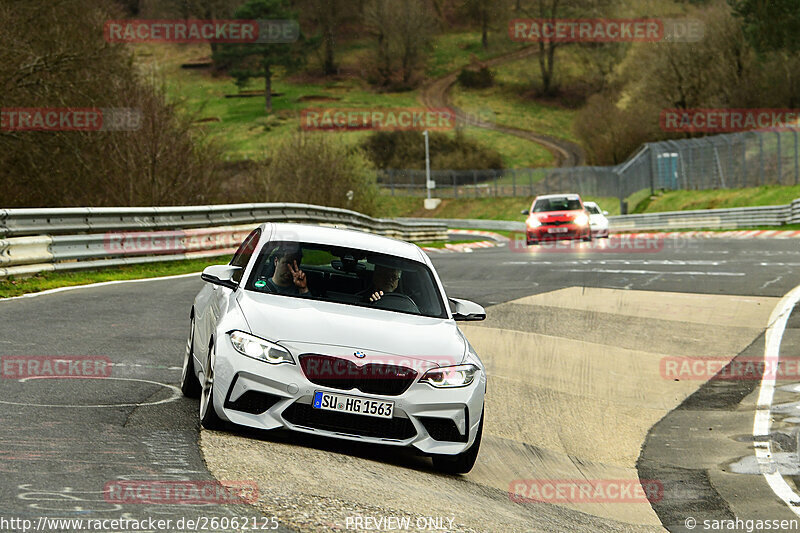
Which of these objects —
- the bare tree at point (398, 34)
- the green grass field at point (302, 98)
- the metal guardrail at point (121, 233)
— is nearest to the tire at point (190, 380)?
the metal guardrail at point (121, 233)

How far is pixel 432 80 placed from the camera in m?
154

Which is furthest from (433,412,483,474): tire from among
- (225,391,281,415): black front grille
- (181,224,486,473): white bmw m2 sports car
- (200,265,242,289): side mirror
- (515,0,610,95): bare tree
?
(515,0,610,95): bare tree

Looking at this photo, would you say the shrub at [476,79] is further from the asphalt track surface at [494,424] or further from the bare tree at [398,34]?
the asphalt track surface at [494,424]

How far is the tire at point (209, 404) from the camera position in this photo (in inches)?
279

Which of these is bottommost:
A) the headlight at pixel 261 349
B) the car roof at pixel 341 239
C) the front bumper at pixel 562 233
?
the front bumper at pixel 562 233

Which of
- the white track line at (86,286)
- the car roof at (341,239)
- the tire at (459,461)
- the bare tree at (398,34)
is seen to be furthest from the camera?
the bare tree at (398,34)

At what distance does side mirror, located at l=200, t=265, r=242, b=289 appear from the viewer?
796cm

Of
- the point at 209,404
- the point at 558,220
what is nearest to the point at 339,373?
the point at 209,404

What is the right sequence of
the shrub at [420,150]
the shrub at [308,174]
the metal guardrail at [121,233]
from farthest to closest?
the shrub at [420,150], the shrub at [308,174], the metal guardrail at [121,233]

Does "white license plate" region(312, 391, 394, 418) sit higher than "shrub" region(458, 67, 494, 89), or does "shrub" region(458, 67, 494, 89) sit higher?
"shrub" region(458, 67, 494, 89)

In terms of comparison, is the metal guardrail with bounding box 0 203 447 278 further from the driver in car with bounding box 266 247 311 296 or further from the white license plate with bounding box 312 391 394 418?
the white license plate with bounding box 312 391 394 418

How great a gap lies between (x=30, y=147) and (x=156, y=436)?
2072 centimetres

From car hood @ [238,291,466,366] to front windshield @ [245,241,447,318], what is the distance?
20cm

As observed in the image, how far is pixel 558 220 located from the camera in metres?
34.0
